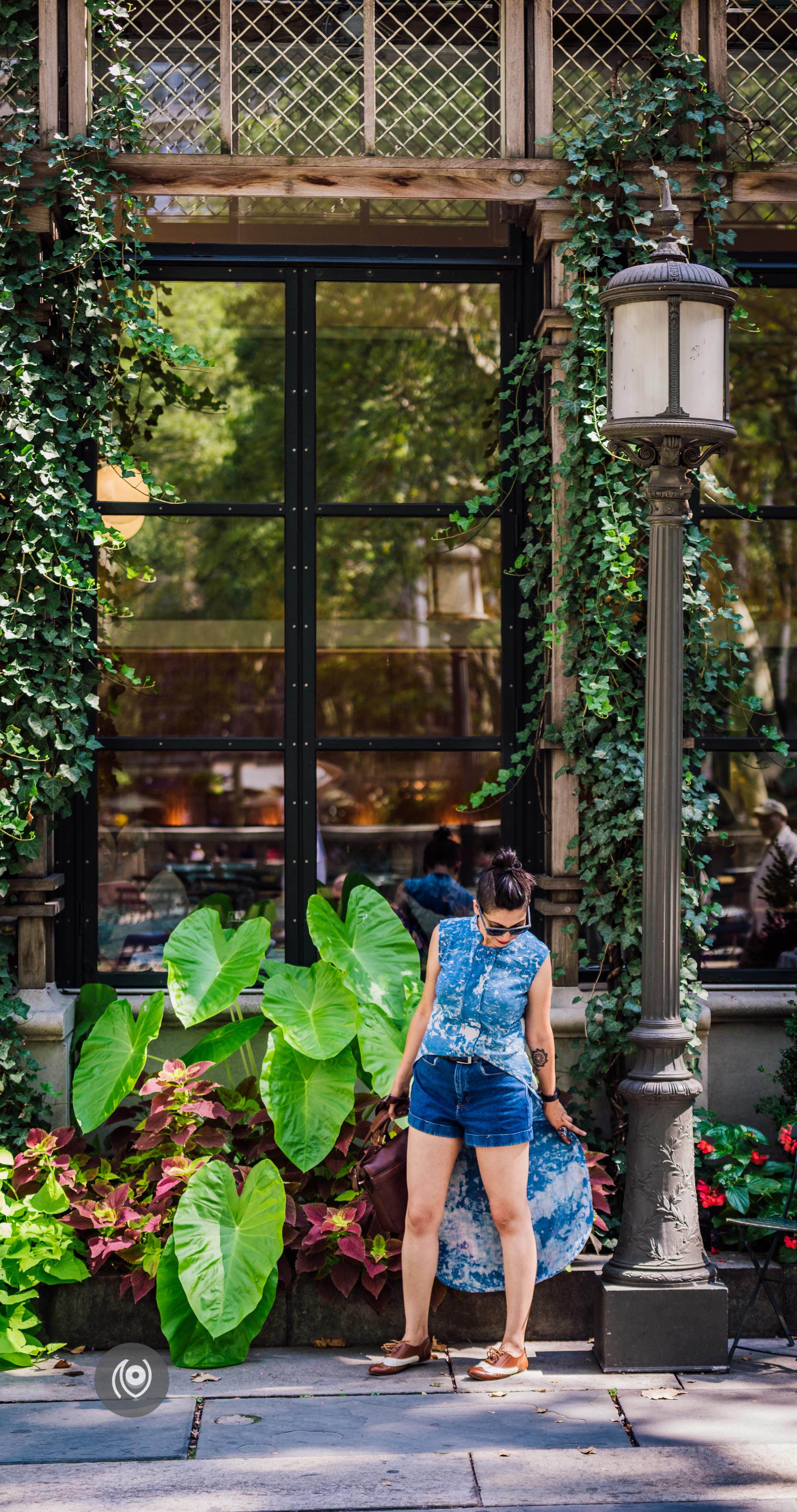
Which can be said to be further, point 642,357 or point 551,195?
point 551,195

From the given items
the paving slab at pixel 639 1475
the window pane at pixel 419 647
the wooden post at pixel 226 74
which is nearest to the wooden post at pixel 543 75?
the wooden post at pixel 226 74

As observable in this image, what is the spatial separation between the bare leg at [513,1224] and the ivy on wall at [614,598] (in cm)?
90

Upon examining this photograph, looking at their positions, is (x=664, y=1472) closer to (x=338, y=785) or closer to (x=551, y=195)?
(x=338, y=785)

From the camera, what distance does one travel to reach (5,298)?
5344 millimetres

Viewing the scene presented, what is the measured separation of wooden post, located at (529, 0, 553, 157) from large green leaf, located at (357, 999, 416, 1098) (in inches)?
134

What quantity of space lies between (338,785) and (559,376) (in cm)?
224

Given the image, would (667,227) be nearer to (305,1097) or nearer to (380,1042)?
(380,1042)

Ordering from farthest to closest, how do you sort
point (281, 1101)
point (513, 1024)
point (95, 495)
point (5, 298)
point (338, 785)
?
point (338, 785) → point (95, 495) → point (5, 298) → point (281, 1101) → point (513, 1024)

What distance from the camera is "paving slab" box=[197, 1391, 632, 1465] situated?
4.04 meters

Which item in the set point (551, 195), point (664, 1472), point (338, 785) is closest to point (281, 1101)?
point (664, 1472)

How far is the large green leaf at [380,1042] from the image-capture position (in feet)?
16.3

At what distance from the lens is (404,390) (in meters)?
9.94

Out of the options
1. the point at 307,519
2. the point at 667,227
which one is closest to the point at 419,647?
the point at 307,519

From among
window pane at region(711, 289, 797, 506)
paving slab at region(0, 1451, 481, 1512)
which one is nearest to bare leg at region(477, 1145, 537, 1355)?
paving slab at region(0, 1451, 481, 1512)
